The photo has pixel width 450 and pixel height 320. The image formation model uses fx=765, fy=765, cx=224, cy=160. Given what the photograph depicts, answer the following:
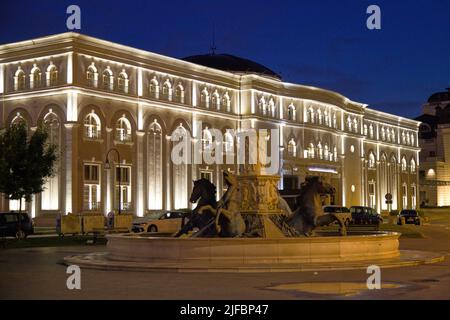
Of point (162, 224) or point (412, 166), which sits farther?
point (412, 166)

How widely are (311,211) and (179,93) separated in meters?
41.5

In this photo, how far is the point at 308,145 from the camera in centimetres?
8144

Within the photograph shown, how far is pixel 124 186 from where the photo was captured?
58125 mm

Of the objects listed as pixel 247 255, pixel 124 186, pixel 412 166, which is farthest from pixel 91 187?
pixel 412 166

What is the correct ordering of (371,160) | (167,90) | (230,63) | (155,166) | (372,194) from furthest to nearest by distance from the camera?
(371,160), (372,194), (230,63), (167,90), (155,166)

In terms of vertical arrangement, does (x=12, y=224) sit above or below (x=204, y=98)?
below

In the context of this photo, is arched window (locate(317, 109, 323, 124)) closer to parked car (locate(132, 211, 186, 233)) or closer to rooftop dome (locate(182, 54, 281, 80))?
rooftop dome (locate(182, 54, 281, 80))

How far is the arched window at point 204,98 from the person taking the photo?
6719 cm

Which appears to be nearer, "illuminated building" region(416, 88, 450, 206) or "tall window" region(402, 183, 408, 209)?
Result: "tall window" region(402, 183, 408, 209)

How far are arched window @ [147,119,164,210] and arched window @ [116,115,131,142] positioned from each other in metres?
2.19

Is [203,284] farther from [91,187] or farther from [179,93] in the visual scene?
[179,93]

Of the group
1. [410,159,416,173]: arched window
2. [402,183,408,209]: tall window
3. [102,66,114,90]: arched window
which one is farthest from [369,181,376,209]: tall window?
[102,66,114,90]: arched window

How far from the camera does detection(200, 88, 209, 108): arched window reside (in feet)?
220
